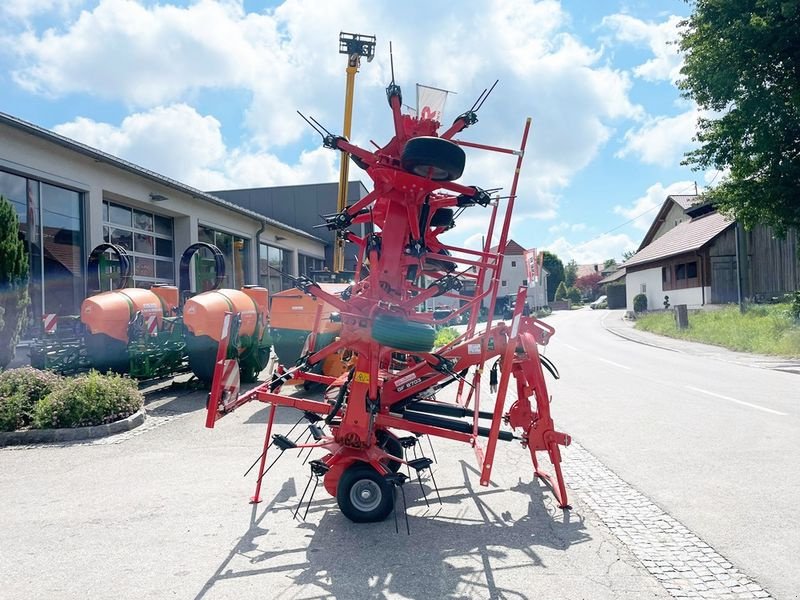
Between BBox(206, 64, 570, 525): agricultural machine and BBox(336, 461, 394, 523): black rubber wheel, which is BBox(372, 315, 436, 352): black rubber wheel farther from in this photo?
BBox(336, 461, 394, 523): black rubber wheel

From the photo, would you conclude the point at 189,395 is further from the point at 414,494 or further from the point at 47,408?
the point at 414,494

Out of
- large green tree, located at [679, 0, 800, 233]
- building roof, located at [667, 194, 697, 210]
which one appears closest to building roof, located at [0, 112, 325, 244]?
large green tree, located at [679, 0, 800, 233]

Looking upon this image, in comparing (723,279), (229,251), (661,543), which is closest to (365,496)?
(661,543)

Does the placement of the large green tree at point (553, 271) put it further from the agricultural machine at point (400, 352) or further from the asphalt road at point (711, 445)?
the agricultural machine at point (400, 352)

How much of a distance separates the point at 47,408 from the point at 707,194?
833 inches

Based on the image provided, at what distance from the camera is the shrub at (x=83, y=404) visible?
26.1 feet

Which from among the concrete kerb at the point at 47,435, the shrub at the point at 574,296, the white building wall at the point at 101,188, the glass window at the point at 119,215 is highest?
the white building wall at the point at 101,188

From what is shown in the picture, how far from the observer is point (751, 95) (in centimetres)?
1838

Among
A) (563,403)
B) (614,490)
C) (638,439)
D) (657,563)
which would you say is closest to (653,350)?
(563,403)

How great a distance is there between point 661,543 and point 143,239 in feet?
58.5

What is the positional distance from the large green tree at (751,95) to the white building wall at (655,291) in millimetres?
14694

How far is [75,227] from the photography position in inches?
594

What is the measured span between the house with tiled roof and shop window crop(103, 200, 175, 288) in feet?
66.6

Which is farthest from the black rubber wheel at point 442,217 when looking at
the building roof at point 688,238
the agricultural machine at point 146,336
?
the building roof at point 688,238
